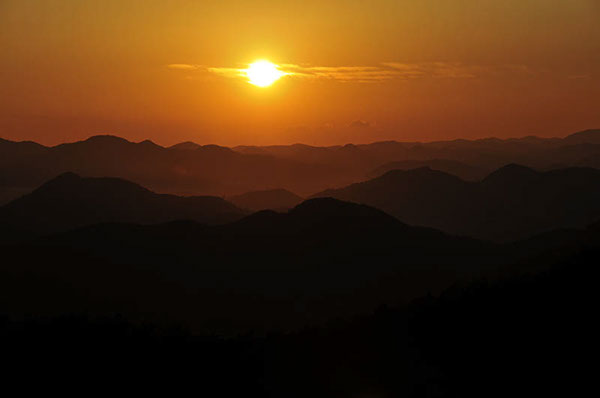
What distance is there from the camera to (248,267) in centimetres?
15825

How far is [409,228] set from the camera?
177625 millimetres

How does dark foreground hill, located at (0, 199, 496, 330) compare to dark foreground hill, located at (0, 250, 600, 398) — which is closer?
dark foreground hill, located at (0, 250, 600, 398)

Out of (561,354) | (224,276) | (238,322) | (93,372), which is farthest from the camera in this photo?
(224,276)

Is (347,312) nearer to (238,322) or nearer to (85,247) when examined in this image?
(238,322)

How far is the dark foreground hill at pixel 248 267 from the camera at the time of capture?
439 ft

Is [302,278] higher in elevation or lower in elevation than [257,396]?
higher

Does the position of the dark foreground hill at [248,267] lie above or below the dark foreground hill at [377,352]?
above

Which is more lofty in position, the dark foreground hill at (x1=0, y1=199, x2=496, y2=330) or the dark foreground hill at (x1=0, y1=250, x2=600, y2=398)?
the dark foreground hill at (x1=0, y1=199, x2=496, y2=330)

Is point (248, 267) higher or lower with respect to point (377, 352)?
higher

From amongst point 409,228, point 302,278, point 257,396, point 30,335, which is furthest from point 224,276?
point 257,396

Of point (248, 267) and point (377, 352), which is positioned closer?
point (377, 352)

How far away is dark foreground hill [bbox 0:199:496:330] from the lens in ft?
439

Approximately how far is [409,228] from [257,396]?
124 m

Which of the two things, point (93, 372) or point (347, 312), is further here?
point (347, 312)
